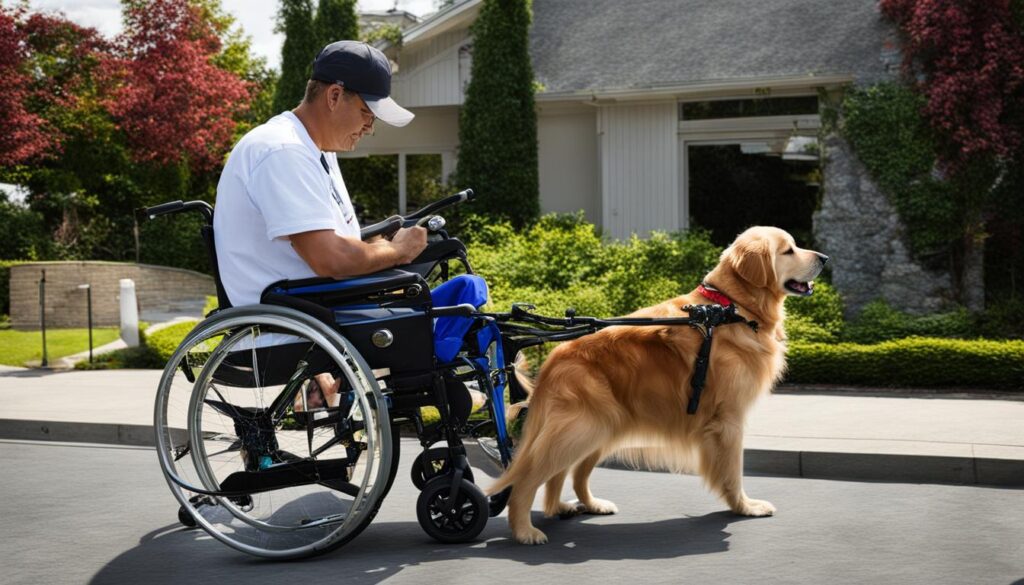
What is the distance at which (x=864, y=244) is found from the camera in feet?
49.8

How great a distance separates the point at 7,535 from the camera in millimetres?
5508

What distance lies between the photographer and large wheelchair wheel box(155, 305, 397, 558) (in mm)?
4664

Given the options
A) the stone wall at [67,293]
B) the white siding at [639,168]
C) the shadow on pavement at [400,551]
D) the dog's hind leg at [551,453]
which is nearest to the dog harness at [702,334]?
the dog's hind leg at [551,453]

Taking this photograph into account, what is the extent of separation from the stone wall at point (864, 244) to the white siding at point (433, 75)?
6.80 metres

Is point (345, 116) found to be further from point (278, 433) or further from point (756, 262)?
point (756, 262)

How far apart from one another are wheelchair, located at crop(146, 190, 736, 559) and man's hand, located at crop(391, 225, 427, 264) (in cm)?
8

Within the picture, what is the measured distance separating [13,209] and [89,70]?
380cm

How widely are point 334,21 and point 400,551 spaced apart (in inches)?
650

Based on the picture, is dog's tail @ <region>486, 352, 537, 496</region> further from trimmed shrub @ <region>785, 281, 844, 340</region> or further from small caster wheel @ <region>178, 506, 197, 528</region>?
trimmed shrub @ <region>785, 281, 844, 340</region>

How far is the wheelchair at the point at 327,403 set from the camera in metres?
4.75

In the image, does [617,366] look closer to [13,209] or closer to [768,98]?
[768,98]

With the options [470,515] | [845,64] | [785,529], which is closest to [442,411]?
[470,515]

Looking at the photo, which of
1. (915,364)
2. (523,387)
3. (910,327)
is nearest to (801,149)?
(910,327)

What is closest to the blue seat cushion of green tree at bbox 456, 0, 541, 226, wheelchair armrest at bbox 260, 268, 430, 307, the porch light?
wheelchair armrest at bbox 260, 268, 430, 307
